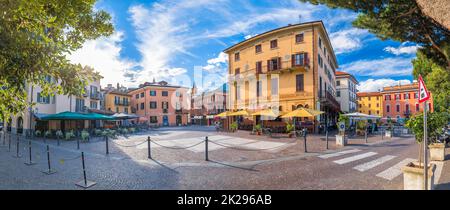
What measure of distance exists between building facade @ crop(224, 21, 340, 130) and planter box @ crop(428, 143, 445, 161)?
34.8 ft

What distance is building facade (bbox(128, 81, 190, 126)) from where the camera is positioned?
42094 mm

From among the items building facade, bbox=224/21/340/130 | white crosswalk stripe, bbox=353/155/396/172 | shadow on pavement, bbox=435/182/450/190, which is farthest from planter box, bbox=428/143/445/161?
building facade, bbox=224/21/340/130

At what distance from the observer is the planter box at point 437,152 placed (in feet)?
24.3

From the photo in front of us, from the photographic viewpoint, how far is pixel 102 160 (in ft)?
26.8

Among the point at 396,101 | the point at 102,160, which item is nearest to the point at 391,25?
the point at 102,160

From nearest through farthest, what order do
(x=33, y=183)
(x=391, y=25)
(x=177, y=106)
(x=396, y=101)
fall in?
(x=33, y=183), (x=391, y=25), (x=177, y=106), (x=396, y=101)

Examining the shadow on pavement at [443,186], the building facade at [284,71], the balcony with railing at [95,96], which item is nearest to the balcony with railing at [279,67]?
the building facade at [284,71]

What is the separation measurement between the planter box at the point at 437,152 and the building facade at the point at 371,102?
66.6m

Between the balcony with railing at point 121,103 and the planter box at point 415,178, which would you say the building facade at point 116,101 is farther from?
the planter box at point 415,178

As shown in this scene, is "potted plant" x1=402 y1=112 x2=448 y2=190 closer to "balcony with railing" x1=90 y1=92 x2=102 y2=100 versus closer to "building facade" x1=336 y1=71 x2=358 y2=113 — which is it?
"balcony with railing" x1=90 y1=92 x2=102 y2=100

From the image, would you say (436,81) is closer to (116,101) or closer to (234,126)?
(234,126)

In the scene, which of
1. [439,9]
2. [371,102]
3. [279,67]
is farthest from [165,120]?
[371,102]

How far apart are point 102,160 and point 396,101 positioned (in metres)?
74.1
